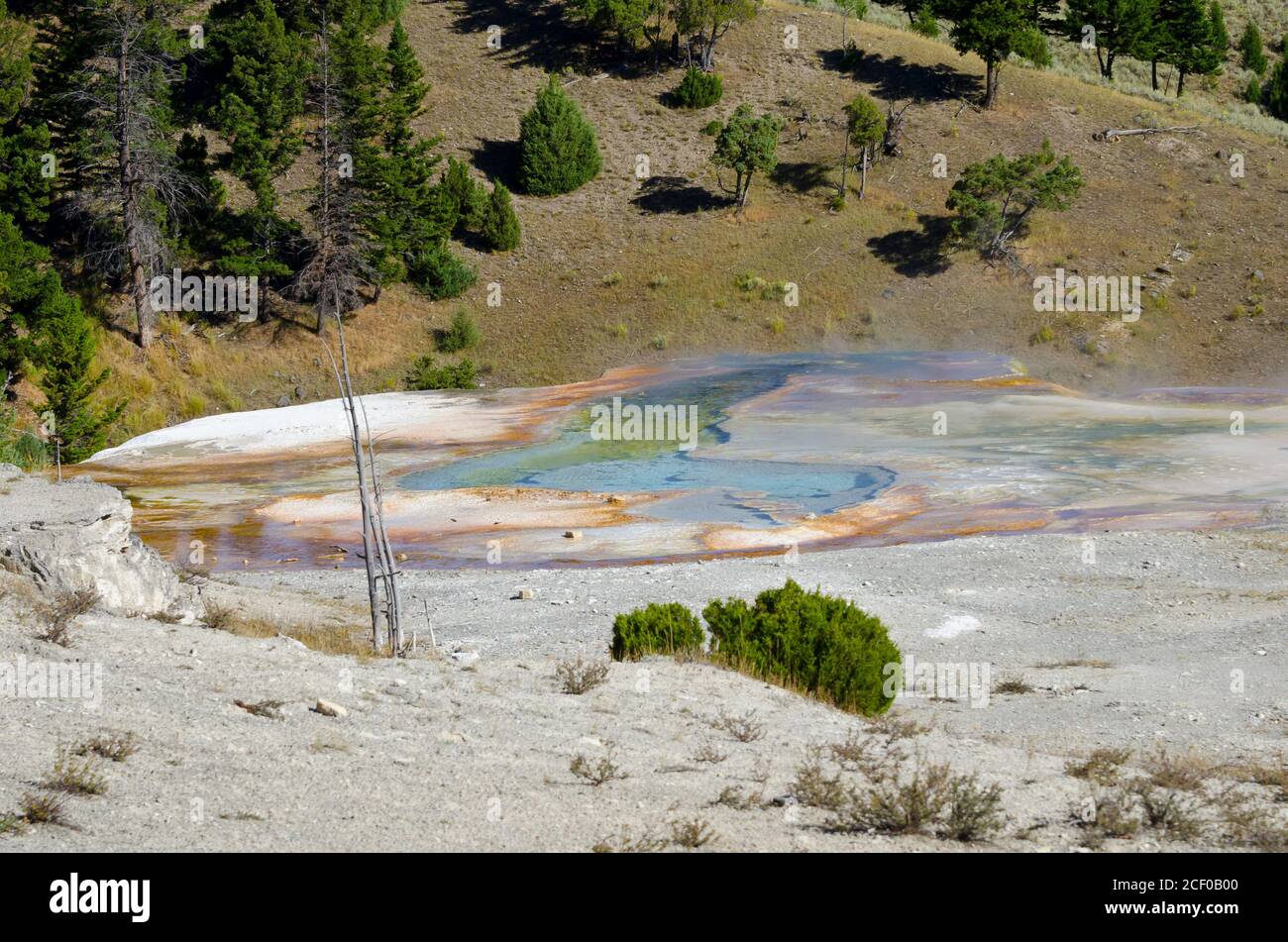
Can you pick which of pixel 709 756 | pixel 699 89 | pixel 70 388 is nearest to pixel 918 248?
pixel 699 89

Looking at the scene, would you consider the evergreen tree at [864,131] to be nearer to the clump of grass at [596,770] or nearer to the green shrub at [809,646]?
the green shrub at [809,646]


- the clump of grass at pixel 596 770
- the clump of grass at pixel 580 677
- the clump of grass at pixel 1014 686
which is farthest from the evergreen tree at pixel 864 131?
the clump of grass at pixel 596 770

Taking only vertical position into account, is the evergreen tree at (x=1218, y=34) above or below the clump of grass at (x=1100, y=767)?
above

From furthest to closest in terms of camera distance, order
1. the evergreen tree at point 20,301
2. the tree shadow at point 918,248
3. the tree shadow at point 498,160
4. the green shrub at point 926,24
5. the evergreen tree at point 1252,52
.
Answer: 1. the evergreen tree at point 1252,52
2. the green shrub at point 926,24
3. the tree shadow at point 498,160
4. the tree shadow at point 918,248
5. the evergreen tree at point 20,301

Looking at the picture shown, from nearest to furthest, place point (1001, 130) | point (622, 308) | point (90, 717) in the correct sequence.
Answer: point (90, 717), point (622, 308), point (1001, 130)

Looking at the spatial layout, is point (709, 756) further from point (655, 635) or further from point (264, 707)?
point (655, 635)

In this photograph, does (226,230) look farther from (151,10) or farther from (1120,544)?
(1120,544)
